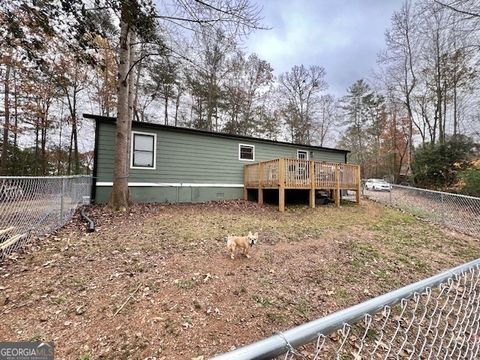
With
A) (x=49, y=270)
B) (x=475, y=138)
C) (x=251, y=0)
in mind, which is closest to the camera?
(x=49, y=270)

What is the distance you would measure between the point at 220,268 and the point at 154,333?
1422mm

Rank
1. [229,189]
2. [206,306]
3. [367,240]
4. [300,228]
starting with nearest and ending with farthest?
1. [206,306]
2. [367,240]
3. [300,228]
4. [229,189]

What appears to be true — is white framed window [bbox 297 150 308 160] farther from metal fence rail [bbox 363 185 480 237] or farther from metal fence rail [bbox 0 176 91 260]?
metal fence rail [bbox 0 176 91 260]

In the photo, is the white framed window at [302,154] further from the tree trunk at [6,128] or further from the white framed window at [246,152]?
the tree trunk at [6,128]

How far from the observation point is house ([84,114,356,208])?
8469 millimetres

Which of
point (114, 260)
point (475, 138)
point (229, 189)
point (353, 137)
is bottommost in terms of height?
point (114, 260)

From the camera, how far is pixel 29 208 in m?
4.38

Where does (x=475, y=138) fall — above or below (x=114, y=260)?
above

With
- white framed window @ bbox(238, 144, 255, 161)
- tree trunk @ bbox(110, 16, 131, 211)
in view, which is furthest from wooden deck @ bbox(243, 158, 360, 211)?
tree trunk @ bbox(110, 16, 131, 211)

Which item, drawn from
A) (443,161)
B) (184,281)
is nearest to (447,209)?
(443,161)

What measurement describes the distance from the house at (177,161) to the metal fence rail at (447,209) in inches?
191

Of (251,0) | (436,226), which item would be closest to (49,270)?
(251,0)

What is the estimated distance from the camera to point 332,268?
4047 millimetres

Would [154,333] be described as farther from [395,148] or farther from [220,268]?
[395,148]
